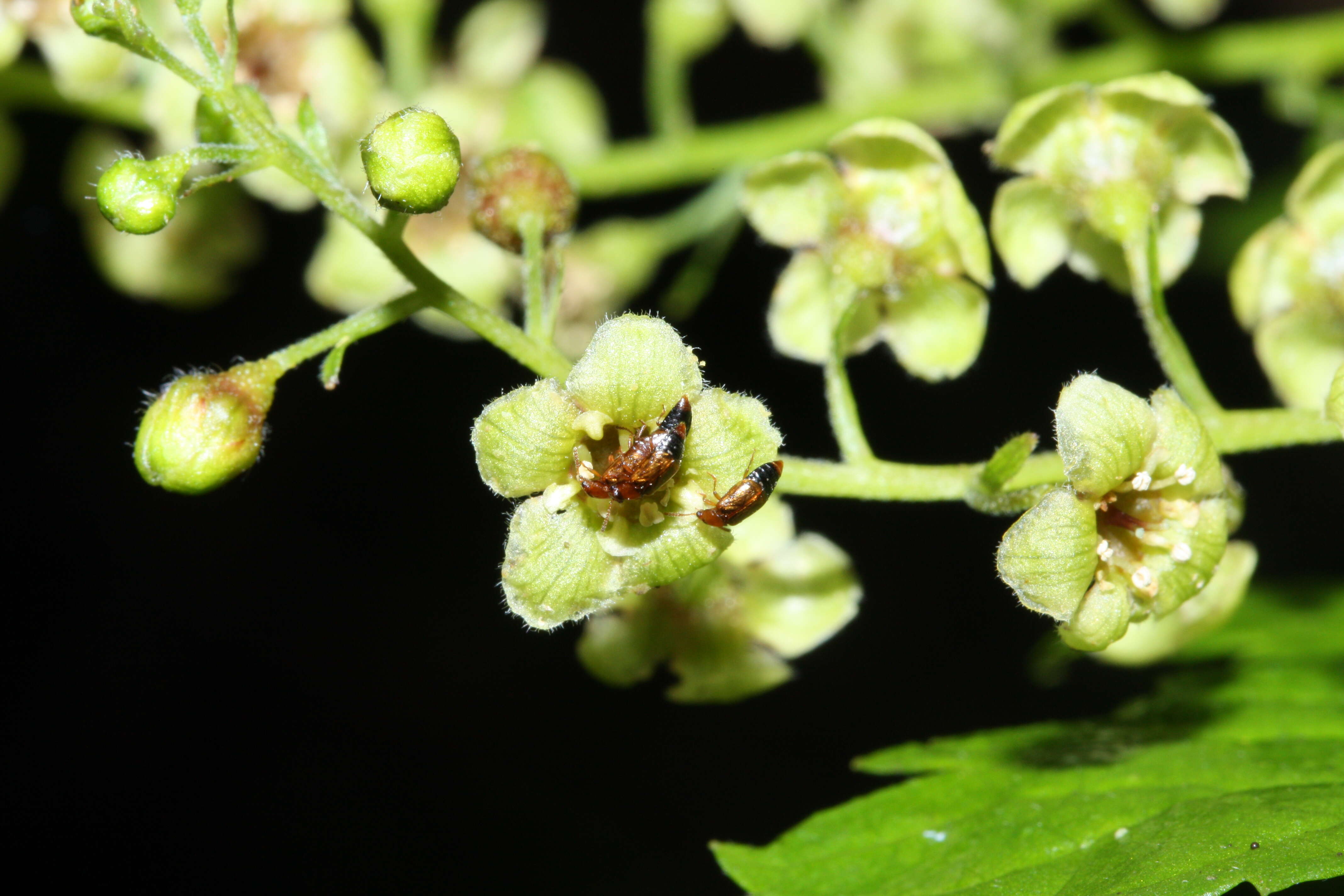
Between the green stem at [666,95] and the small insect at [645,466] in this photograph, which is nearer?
the small insect at [645,466]

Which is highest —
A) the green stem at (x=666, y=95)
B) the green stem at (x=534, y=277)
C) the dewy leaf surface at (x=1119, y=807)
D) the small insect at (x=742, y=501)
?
the green stem at (x=666, y=95)

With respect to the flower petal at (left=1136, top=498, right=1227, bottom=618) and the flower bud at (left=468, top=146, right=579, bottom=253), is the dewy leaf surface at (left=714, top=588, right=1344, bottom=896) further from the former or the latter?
the flower bud at (left=468, top=146, right=579, bottom=253)

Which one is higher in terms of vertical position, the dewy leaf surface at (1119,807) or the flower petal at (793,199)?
the flower petal at (793,199)

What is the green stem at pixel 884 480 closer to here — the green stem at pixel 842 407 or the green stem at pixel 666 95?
the green stem at pixel 842 407

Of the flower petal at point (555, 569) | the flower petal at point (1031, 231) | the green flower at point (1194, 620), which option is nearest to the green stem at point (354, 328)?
the flower petal at point (555, 569)

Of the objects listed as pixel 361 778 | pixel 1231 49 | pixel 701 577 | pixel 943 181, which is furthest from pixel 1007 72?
pixel 361 778

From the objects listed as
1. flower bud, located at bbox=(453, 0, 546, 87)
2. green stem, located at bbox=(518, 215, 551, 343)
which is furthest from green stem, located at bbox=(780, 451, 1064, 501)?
flower bud, located at bbox=(453, 0, 546, 87)
